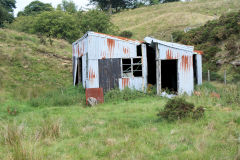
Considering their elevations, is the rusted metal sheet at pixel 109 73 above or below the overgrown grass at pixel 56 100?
above

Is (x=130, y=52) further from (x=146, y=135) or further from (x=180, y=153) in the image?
(x=180, y=153)

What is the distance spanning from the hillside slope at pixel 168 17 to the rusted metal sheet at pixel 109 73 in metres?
21.6

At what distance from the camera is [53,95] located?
14070 mm

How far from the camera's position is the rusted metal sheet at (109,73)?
14219 mm

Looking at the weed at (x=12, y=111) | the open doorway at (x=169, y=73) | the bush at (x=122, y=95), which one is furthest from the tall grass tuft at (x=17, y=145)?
the open doorway at (x=169, y=73)

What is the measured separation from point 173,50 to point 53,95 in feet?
23.9

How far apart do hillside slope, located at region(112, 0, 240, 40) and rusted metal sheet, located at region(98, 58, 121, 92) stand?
21589 mm

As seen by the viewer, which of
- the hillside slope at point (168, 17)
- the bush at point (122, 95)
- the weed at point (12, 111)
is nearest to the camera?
the weed at point (12, 111)

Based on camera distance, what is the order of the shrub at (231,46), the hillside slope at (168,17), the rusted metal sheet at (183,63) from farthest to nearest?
1. the hillside slope at (168,17)
2. the shrub at (231,46)
3. the rusted metal sheet at (183,63)

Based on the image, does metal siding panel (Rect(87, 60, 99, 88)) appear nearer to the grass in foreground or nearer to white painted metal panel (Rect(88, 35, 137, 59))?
white painted metal panel (Rect(88, 35, 137, 59))

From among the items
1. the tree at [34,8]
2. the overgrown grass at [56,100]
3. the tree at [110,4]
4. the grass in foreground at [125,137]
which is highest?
the tree at [110,4]

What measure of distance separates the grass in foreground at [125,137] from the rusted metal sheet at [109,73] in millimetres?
Answer: 4769

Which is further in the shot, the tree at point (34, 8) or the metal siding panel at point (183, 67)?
the tree at point (34, 8)

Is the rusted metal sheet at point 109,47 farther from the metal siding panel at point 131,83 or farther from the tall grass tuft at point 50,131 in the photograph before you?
the tall grass tuft at point 50,131
